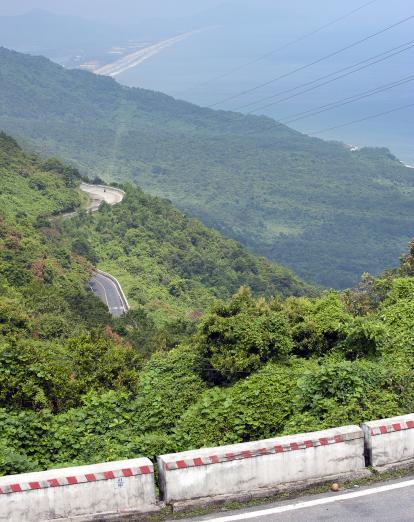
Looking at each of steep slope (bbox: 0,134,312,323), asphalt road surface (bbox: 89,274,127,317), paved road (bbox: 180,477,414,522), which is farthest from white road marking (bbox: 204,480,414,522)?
steep slope (bbox: 0,134,312,323)

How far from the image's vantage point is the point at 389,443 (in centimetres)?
1170

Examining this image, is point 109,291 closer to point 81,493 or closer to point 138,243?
point 138,243

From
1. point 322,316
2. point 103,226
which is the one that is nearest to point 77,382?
point 322,316

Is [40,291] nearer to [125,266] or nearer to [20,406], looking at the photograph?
[20,406]

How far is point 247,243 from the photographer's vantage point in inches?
6821

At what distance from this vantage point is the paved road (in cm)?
1034

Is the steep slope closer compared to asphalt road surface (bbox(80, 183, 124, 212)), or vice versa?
the steep slope

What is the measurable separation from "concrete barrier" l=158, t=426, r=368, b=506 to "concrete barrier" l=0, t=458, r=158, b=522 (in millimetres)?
361

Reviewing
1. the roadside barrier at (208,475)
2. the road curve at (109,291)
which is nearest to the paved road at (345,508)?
the roadside barrier at (208,475)

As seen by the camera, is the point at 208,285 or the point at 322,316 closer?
the point at 322,316

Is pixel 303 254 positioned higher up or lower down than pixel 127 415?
higher up

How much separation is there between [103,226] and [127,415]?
76.9 metres

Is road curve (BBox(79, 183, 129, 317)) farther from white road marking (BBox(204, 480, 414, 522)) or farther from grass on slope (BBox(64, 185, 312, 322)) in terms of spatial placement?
white road marking (BBox(204, 480, 414, 522))

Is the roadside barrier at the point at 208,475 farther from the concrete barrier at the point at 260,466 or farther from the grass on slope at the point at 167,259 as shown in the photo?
the grass on slope at the point at 167,259
